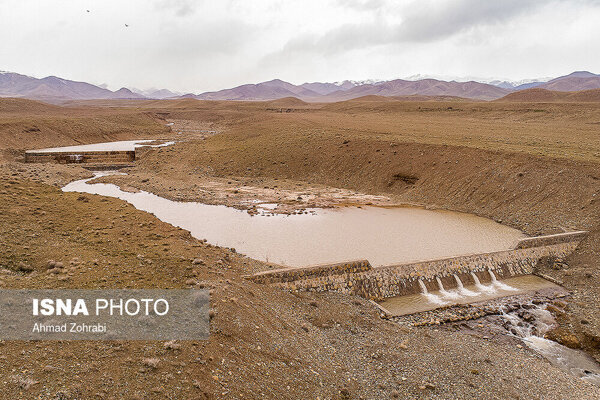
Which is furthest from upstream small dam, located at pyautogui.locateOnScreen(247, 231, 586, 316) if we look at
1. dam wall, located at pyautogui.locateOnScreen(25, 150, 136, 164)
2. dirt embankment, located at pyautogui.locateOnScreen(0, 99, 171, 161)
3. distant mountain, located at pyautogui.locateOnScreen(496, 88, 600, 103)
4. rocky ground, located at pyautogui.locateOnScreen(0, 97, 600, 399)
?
distant mountain, located at pyautogui.locateOnScreen(496, 88, 600, 103)

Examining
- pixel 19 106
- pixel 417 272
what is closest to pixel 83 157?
pixel 417 272

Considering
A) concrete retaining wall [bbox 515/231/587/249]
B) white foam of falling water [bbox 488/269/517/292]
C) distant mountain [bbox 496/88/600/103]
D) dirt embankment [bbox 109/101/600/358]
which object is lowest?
white foam of falling water [bbox 488/269/517/292]

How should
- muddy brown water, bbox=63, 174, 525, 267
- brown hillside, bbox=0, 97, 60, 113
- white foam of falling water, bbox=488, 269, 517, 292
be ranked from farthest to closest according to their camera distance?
brown hillside, bbox=0, 97, 60, 113, muddy brown water, bbox=63, 174, 525, 267, white foam of falling water, bbox=488, 269, 517, 292

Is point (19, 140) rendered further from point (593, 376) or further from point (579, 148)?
point (579, 148)

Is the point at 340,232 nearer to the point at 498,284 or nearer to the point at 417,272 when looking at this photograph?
the point at 417,272

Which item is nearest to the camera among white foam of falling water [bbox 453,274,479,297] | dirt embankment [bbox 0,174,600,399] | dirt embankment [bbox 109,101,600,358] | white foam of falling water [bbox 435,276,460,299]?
dirt embankment [bbox 0,174,600,399]

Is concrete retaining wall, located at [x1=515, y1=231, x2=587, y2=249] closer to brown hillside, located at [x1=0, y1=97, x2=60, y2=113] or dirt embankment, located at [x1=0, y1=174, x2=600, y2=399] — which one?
dirt embankment, located at [x1=0, y1=174, x2=600, y2=399]

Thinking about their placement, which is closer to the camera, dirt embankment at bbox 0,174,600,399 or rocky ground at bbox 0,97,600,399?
dirt embankment at bbox 0,174,600,399
